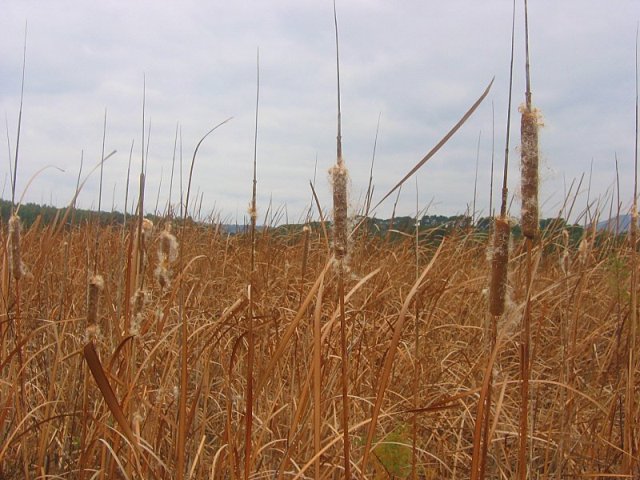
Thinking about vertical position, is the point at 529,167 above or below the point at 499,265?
above

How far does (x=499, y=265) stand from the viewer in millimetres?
929

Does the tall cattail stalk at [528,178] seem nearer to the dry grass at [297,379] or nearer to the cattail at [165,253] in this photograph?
the dry grass at [297,379]

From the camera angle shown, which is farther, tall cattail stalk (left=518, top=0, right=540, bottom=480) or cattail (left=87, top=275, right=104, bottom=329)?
cattail (left=87, top=275, right=104, bottom=329)

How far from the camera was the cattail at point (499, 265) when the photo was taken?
36.4 inches

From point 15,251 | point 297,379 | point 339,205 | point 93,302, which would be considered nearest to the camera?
point 339,205

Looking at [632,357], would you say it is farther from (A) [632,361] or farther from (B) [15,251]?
(B) [15,251]

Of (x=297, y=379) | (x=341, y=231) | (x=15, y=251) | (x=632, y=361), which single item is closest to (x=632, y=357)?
(x=632, y=361)

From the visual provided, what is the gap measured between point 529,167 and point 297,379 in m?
1.44

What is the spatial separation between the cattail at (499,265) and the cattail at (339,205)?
246 mm

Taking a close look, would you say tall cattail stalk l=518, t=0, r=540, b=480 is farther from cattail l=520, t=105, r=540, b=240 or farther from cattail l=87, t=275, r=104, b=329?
cattail l=87, t=275, r=104, b=329

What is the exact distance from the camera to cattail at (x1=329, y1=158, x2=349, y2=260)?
2.89 ft

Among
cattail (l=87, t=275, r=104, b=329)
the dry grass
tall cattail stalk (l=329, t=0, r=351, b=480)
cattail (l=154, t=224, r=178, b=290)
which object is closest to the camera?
tall cattail stalk (l=329, t=0, r=351, b=480)

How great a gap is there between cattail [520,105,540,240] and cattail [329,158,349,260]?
0.29 m

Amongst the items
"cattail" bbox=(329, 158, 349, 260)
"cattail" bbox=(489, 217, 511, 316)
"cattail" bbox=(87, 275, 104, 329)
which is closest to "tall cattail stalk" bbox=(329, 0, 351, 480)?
"cattail" bbox=(329, 158, 349, 260)
